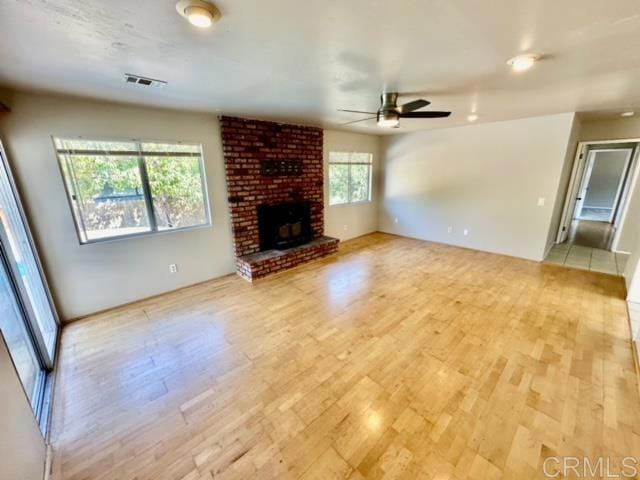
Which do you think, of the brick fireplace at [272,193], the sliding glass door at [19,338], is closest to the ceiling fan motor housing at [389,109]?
the brick fireplace at [272,193]

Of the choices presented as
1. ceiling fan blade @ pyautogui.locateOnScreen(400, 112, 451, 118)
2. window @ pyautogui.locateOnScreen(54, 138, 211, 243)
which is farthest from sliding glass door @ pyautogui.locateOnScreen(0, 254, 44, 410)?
ceiling fan blade @ pyautogui.locateOnScreen(400, 112, 451, 118)

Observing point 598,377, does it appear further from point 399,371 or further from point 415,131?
point 415,131

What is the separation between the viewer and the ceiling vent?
217cm

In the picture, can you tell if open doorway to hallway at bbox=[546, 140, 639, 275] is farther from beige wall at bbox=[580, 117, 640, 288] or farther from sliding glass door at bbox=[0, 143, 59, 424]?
sliding glass door at bbox=[0, 143, 59, 424]

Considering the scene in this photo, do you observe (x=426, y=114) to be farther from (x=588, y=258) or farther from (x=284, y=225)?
(x=588, y=258)

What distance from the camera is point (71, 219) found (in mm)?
2855

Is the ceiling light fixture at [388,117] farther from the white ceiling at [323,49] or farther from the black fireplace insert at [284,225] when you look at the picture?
the black fireplace insert at [284,225]

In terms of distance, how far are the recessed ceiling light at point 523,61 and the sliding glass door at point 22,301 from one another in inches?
154

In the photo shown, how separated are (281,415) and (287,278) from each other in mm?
2356

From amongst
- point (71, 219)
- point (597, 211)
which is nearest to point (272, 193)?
point (71, 219)

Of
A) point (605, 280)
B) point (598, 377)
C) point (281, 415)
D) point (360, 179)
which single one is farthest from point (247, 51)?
point (605, 280)

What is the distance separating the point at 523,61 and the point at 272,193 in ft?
11.6

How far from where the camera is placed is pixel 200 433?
167cm

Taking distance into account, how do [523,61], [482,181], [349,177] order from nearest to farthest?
[523,61]
[482,181]
[349,177]
